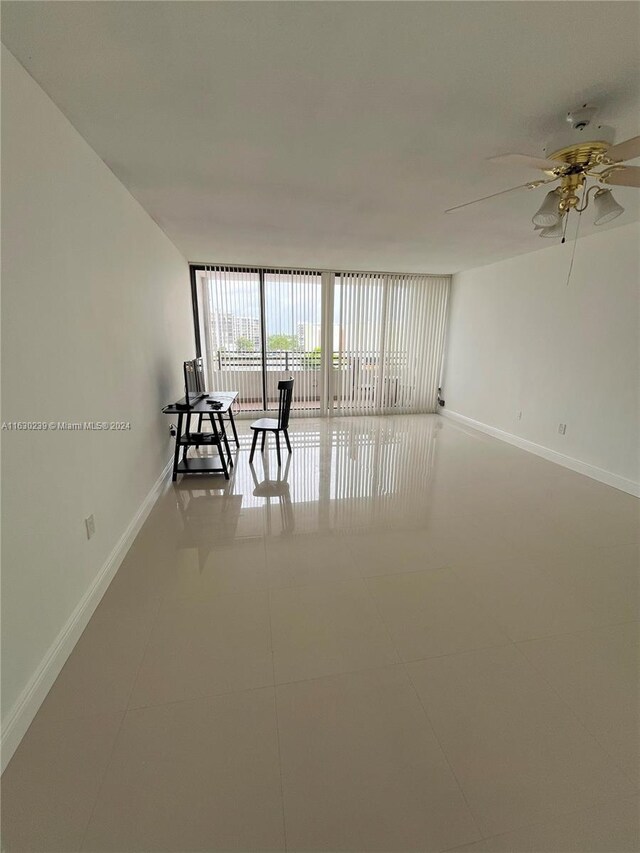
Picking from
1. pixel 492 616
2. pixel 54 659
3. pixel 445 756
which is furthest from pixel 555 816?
pixel 54 659

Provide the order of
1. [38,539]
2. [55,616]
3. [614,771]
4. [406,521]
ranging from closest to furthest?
[614,771] → [38,539] → [55,616] → [406,521]

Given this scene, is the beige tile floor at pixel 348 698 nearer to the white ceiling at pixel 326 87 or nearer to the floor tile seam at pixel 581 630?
the floor tile seam at pixel 581 630

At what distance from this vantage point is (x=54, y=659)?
1426 mm

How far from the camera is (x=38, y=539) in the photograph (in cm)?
137

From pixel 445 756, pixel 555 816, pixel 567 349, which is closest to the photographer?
pixel 555 816

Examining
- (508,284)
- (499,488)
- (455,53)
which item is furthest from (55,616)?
(508,284)

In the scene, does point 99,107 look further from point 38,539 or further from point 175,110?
point 38,539

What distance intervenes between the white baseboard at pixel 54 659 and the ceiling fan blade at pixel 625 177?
327 cm

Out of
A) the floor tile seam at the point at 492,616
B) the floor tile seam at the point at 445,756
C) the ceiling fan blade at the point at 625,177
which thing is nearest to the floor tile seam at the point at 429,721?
the floor tile seam at the point at 445,756

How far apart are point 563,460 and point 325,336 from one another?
12.5 feet

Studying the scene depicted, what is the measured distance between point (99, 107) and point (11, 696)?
237 centimetres

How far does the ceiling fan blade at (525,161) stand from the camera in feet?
4.88

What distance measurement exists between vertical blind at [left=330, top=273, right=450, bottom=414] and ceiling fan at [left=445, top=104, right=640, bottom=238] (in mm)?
4162

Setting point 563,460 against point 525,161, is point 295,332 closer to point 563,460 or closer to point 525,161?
point 563,460
